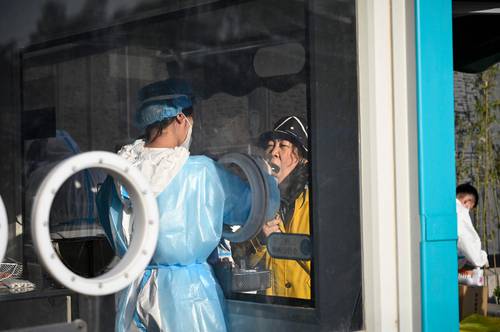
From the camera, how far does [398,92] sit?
2857 millimetres

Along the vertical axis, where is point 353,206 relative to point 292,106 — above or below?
below

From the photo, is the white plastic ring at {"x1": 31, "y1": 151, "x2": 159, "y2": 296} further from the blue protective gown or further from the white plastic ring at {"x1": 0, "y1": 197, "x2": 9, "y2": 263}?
the blue protective gown

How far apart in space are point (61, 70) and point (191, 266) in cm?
71

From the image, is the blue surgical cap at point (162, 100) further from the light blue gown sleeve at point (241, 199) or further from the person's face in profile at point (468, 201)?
the person's face in profile at point (468, 201)

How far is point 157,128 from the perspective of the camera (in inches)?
95.0

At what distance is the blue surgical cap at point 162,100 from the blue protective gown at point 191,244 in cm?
15

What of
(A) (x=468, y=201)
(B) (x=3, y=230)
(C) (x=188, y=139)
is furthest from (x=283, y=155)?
(A) (x=468, y=201)

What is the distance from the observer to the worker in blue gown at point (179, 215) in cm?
236

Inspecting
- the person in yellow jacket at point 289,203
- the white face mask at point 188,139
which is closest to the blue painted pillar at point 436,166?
the person in yellow jacket at point 289,203

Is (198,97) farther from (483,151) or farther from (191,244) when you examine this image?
(483,151)

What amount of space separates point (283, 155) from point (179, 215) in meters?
0.33

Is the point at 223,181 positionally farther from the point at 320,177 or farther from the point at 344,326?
the point at 344,326

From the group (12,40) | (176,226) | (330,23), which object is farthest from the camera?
(330,23)

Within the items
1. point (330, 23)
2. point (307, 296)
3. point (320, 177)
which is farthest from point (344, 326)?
point (330, 23)
